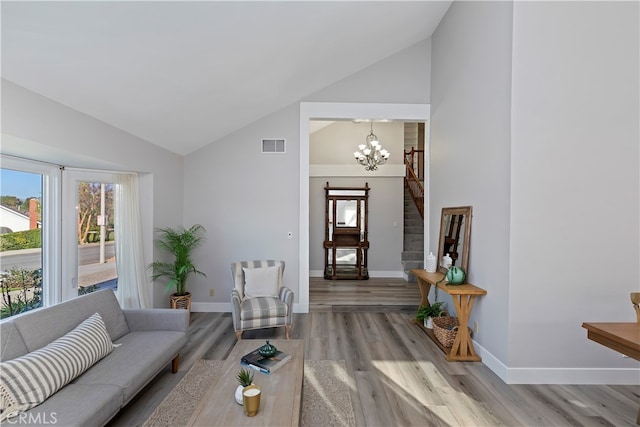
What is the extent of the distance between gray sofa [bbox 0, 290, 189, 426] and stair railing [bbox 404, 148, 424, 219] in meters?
5.41

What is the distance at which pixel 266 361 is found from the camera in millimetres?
2309

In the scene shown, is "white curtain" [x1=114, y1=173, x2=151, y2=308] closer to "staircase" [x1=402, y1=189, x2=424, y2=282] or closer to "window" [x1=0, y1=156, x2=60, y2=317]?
"window" [x1=0, y1=156, x2=60, y2=317]

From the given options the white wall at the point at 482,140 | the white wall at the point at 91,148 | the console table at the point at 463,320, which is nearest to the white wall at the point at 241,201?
the white wall at the point at 91,148

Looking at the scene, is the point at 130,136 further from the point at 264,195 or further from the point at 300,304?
the point at 300,304

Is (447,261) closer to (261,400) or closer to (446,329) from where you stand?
(446,329)

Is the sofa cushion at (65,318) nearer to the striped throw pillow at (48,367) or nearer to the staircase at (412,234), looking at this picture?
the striped throw pillow at (48,367)

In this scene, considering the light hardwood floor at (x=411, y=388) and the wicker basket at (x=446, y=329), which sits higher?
the wicker basket at (x=446, y=329)

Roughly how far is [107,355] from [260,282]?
192 cm

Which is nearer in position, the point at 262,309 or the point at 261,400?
the point at 261,400

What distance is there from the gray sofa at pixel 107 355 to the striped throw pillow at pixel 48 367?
0.05 metres

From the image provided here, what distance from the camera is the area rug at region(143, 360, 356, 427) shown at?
2281 mm

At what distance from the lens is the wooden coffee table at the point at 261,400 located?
5.58 ft

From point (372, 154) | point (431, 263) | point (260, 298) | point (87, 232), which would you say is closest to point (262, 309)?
point (260, 298)

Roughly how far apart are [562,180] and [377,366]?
2.51 m
